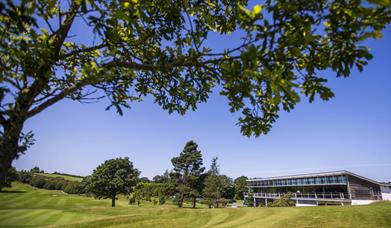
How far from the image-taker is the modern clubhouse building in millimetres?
44906

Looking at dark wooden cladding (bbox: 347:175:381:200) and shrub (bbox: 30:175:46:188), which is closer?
dark wooden cladding (bbox: 347:175:381:200)

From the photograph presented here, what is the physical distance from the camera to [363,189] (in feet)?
156

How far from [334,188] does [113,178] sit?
5097 centimetres

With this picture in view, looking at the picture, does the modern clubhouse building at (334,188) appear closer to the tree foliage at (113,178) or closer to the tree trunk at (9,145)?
the tree foliage at (113,178)

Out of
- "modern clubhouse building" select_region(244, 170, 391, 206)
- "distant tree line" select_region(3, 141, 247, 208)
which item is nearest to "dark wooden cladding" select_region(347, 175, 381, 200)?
"modern clubhouse building" select_region(244, 170, 391, 206)

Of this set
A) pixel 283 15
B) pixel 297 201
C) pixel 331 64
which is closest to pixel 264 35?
pixel 283 15

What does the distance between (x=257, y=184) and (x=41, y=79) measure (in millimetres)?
79633

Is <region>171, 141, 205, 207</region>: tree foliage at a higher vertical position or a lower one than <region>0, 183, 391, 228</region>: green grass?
higher

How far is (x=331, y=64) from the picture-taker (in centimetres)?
324

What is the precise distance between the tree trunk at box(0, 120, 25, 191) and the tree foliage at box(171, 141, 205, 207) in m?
64.7

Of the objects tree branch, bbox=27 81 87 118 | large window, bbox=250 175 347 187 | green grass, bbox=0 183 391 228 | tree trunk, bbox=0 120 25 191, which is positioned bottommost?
green grass, bbox=0 183 391 228

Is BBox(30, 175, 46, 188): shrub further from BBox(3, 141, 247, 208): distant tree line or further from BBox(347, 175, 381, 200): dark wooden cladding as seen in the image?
BBox(347, 175, 381, 200): dark wooden cladding

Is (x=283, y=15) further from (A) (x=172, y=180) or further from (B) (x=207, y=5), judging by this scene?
(A) (x=172, y=180)

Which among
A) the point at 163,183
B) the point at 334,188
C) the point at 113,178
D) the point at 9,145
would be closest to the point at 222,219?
the point at 9,145
